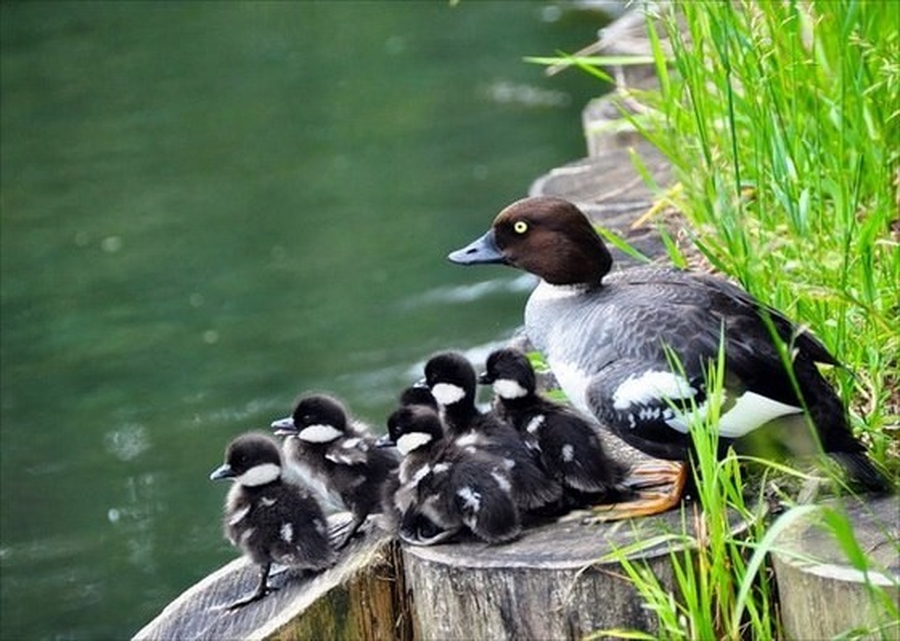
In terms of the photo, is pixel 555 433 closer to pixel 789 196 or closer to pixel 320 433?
pixel 320 433

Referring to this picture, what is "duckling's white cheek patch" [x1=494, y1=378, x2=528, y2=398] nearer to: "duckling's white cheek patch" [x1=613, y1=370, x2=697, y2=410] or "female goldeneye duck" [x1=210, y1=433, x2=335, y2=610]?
"duckling's white cheek patch" [x1=613, y1=370, x2=697, y2=410]

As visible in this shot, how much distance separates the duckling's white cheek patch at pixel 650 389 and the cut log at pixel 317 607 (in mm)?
736

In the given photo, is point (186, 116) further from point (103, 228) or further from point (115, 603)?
point (115, 603)

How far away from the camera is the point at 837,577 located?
3.53m

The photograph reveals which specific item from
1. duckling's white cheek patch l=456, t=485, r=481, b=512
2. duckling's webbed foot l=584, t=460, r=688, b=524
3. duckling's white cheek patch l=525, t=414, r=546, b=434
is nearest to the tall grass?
duckling's webbed foot l=584, t=460, r=688, b=524

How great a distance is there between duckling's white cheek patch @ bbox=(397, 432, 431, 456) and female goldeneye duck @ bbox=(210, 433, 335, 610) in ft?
0.85

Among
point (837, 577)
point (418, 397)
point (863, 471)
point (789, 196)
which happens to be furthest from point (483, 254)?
point (837, 577)

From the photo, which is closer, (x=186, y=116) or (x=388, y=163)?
(x=388, y=163)

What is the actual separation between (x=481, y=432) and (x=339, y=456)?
0.40 meters

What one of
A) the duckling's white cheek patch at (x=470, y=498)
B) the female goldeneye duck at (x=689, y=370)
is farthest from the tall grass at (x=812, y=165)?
the duckling's white cheek patch at (x=470, y=498)

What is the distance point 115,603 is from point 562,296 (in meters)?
3.22

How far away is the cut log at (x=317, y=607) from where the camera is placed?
4254 mm

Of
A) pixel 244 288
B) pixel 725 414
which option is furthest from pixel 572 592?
pixel 244 288

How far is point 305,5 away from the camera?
16.8 m
